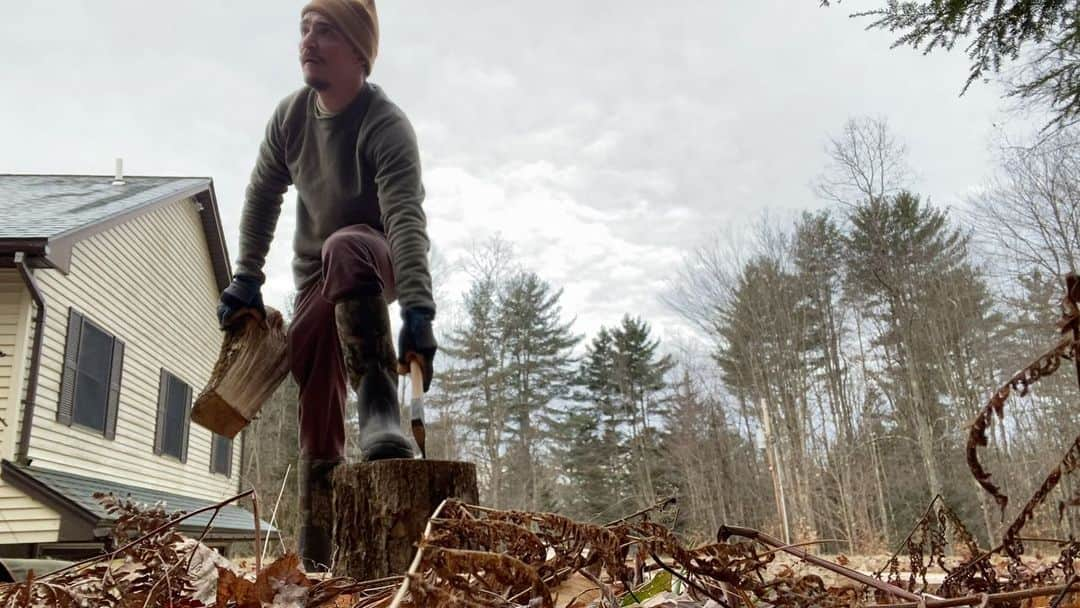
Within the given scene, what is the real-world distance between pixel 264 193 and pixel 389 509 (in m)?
2.10

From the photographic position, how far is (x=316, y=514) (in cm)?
275

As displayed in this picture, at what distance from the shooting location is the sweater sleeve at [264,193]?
333 centimetres

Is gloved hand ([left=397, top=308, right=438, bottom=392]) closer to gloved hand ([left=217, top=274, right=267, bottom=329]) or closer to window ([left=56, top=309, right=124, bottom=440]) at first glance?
gloved hand ([left=217, top=274, right=267, bottom=329])

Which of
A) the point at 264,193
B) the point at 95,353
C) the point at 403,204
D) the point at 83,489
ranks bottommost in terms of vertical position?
the point at 83,489

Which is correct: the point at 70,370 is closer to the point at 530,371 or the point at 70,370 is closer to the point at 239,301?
the point at 239,301

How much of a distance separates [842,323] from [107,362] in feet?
66.0

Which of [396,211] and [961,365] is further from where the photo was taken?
[961,365]

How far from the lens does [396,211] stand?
2.84 m

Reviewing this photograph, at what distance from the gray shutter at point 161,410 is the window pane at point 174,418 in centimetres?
10

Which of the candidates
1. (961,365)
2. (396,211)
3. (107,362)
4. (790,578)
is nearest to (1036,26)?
(396,211)

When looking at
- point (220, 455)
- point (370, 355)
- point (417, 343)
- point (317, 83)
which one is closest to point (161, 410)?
point (220, 455)

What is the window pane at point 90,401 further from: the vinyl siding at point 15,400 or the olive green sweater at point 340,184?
the olive green sweater at point 340,184

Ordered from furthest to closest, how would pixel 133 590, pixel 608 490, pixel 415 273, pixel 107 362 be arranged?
1. pixel 608 490
2. pixel 107 362
3. pixel 415 273
4. pixel 133 590

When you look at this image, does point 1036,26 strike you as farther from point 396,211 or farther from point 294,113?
point 294,113
